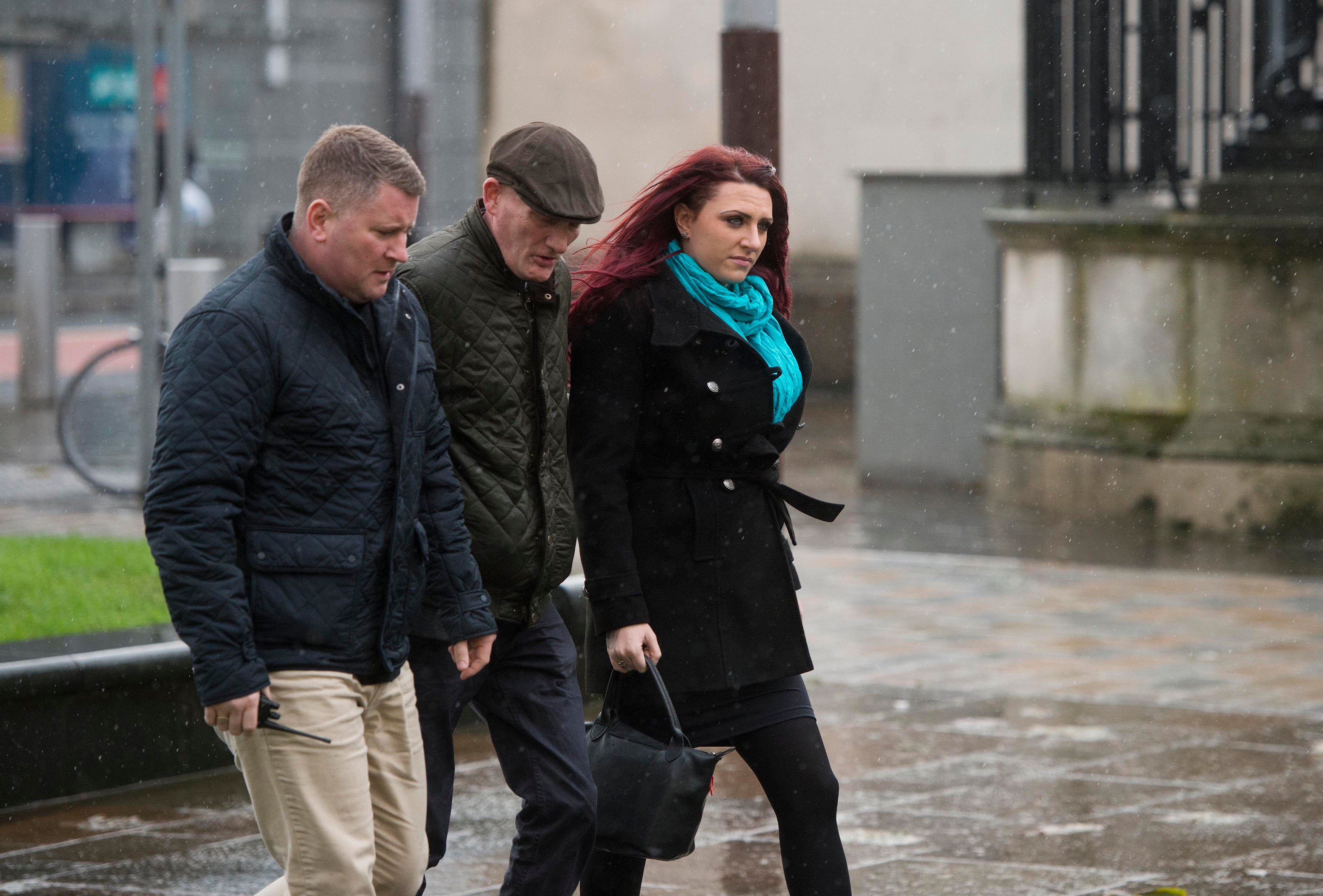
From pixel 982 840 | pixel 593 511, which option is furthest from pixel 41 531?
pixel 593 511

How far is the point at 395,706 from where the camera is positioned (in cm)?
352

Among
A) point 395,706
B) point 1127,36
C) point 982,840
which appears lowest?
point 982,840

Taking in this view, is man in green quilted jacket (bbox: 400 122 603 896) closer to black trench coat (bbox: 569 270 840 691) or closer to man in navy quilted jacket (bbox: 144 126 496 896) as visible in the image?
black trench coat (bbox: 569 270 840 691)

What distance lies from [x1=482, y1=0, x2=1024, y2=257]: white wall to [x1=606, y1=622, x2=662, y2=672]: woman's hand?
13968mm

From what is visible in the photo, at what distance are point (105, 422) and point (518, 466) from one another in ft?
40.3

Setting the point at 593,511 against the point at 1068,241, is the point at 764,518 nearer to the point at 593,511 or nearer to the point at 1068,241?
the point at 593,511

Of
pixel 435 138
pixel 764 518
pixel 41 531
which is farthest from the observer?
pixel 435 138

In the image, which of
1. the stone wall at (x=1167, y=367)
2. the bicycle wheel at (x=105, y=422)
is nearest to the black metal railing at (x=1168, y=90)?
the stone wall at (x=1167, y=367)

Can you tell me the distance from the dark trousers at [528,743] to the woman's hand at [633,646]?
0.35 ft

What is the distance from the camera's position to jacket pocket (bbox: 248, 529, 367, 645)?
10.8 ft

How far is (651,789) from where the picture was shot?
3.94 meters

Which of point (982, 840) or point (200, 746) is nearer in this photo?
point (982, 840)

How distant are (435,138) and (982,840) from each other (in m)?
22.2

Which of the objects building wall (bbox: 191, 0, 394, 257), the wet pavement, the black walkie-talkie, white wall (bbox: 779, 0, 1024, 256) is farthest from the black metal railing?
building wall (bbox: 191, 0, 394, 257)
